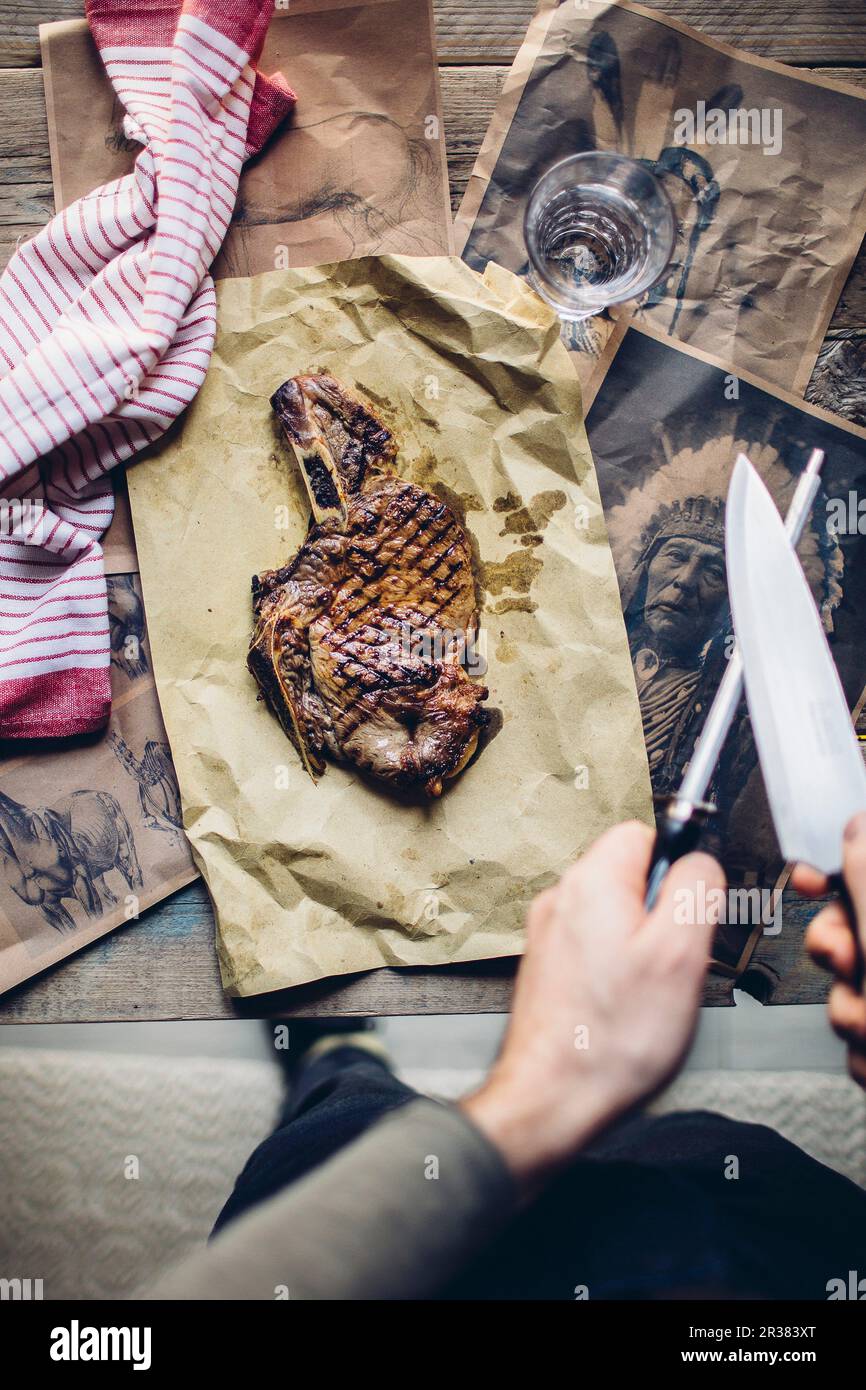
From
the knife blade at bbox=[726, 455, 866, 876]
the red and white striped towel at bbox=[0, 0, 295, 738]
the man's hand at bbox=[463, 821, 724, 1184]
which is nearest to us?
the man's hand at bbox=[463, 821, 724, 1184]

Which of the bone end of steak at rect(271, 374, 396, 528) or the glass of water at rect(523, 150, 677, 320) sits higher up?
the glass of water at rect(523, 150, 677, 320)

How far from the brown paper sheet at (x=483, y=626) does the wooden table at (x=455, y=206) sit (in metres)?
0.06

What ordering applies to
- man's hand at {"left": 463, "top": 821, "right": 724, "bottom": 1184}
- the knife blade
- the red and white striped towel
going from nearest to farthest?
man's hand at {"left": 463, "top": 821, "right": 724, "bottom": 1184} < the knife blade < the red and white striped towel

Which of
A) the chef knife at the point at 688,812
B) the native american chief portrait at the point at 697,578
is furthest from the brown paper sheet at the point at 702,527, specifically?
the chef knife at the point at 688,812

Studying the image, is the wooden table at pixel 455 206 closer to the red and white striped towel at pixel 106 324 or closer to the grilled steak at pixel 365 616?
the red and white striped towel at pixel 106 324

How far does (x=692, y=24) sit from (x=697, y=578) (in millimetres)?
971

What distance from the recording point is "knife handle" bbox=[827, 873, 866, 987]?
1.04 meters

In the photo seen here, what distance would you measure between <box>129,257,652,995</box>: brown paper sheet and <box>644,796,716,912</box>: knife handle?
389 mm

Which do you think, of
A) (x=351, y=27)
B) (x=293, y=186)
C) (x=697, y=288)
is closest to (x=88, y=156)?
(x=293, y=186)

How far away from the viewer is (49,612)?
1.45 metres

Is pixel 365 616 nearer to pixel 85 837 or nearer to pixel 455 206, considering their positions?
pixel 85 837

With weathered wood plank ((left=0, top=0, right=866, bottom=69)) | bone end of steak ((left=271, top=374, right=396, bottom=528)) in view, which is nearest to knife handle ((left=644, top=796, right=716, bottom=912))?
bone end of steak ((left=271, top=374, right=396, bottom=528))

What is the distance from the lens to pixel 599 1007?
102 cm

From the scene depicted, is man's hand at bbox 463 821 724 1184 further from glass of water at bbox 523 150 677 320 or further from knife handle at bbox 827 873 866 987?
glass of water at bbox 523 150 677 320
